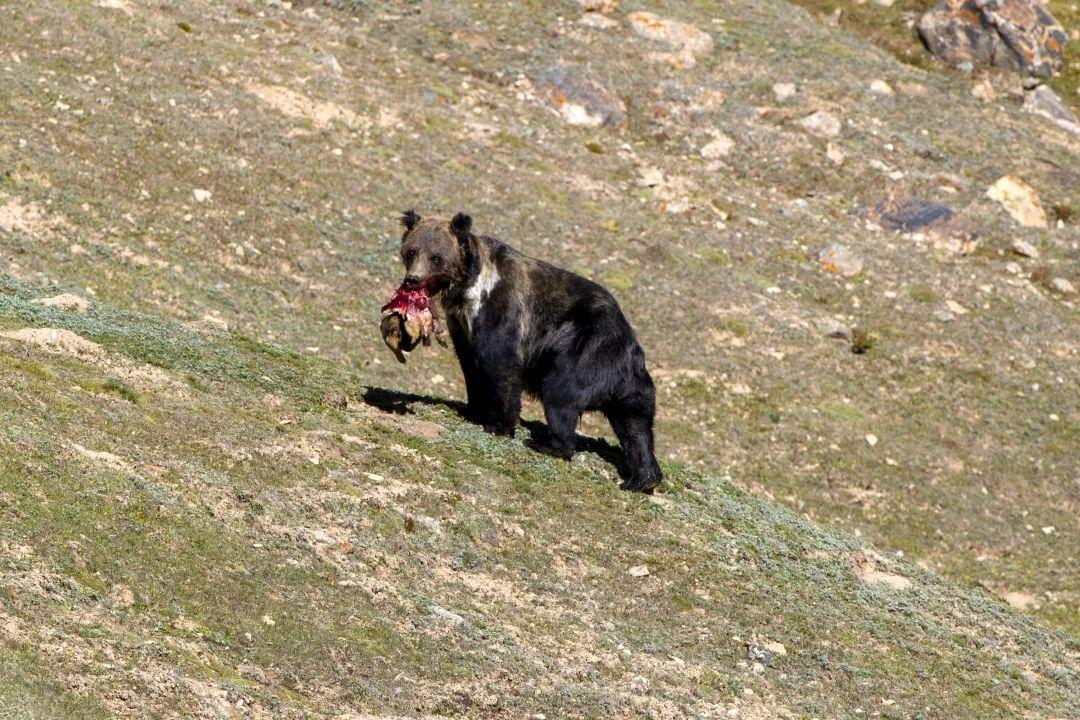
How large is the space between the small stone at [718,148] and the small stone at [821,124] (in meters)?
2.24

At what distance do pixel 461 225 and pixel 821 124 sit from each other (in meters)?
21.7

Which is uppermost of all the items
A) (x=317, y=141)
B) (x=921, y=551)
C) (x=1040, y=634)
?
(x=317, y=141)

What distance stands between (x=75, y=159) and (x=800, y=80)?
19.8 m

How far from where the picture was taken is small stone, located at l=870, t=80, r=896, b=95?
34.1 metres

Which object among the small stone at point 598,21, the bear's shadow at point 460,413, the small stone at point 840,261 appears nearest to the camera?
the bear's shadow at point 460,413

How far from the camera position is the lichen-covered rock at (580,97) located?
3140cm

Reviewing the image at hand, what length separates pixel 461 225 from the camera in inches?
505

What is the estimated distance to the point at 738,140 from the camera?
31672 millimetres

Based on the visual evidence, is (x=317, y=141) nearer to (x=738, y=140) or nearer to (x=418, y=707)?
(x=738, y=140)

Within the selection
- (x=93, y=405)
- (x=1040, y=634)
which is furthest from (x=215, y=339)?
(x=1040, y=634)

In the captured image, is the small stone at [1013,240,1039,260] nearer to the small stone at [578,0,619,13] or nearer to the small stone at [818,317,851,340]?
the small stone at [818,317,851,340]

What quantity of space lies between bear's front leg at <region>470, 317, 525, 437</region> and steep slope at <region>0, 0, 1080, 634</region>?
593 cm

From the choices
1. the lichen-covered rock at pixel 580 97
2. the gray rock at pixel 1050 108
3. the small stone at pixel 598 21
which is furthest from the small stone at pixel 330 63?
the gray rock at pixel 1050 108

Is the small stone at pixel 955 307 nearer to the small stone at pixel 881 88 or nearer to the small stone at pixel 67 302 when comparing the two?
the small stone at pixel 881 88
